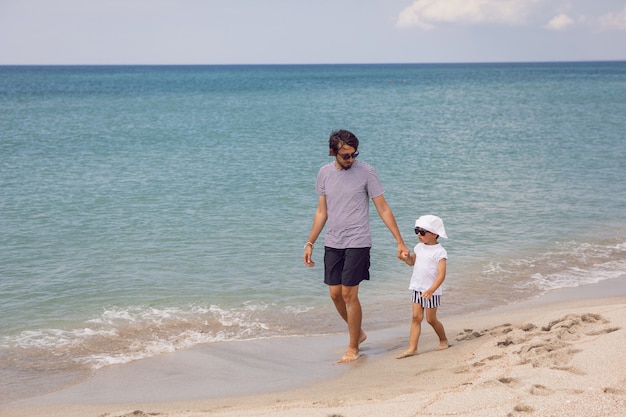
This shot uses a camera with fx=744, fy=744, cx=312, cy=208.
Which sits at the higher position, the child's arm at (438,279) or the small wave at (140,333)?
the child's arm at (438,279)

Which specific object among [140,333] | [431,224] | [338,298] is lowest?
[140,333]

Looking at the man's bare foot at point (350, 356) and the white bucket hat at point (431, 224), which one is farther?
the man's bare foot at point (350, 356)

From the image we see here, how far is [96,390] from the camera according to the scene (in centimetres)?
624

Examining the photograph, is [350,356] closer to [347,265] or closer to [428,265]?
[347,265]

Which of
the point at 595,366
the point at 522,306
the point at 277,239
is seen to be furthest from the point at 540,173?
the point at 595,366

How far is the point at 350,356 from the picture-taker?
6.57 m

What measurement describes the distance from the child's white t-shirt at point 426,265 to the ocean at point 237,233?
1.87 m

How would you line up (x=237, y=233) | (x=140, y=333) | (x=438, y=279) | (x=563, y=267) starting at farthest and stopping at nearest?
1. (x=237, y=233)
2. (x=563, y=267)
3. (x=140, y=333)
4. (x=438, y=279)

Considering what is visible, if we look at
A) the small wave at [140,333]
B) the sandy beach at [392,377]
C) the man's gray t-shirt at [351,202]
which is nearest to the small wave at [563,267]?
the sandy beach at [392,377]

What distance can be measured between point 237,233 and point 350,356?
6.17 metres

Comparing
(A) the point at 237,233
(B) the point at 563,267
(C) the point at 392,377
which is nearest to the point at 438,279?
(C) the point at 392,377

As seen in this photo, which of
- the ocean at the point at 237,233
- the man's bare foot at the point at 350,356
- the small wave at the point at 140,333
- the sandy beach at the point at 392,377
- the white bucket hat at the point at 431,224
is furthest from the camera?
the ocean at the point at 237,233

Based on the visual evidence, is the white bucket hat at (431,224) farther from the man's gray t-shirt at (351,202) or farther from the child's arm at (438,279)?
the man's gray t-shirt at (351,202)

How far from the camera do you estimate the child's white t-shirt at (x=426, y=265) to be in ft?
20.0
